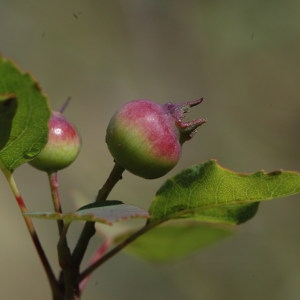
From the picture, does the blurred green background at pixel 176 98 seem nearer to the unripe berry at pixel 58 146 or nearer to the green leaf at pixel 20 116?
the unripe berry at pixel 58 146

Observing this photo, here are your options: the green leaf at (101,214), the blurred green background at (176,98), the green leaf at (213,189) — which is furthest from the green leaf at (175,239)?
the blurred green background at (176,98)

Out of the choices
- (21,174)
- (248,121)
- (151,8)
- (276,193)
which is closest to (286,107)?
(248,121)

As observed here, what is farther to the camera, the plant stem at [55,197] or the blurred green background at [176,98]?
the blurred green background at [176,98]

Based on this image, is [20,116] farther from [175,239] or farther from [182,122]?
[175,239]

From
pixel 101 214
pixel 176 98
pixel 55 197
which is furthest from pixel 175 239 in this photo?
pixel 176 98

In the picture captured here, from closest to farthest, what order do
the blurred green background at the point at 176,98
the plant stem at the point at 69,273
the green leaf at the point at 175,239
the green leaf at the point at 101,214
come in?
1. the green leaf at the point at 101,214
2. the plant stem at the point at 69,273
3. the green leaf at the point at 175,239
4. the blurred green background at the point at 176,98

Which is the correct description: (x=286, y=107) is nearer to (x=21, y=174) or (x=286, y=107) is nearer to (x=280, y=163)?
(x=280, y=163)
